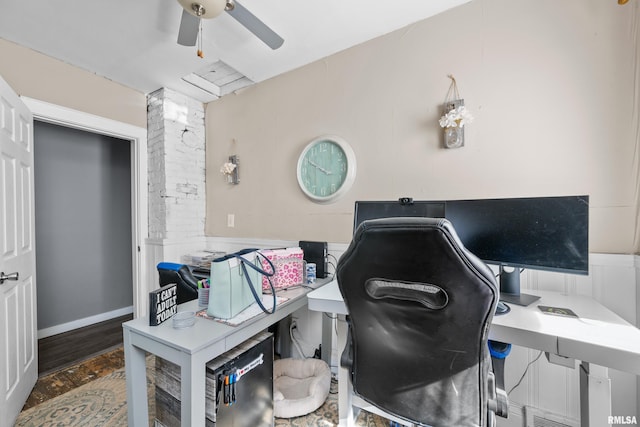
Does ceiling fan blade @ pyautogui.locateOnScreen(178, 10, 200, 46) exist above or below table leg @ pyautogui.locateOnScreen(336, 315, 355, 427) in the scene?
above

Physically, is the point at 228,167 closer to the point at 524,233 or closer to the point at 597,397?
the point at 524,233

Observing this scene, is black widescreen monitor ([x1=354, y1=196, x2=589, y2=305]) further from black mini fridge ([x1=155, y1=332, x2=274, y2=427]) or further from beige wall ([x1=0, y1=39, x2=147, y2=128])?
beige wall ([x1=0, y1=39, x2=147, y2=128])

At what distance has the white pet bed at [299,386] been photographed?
157cm

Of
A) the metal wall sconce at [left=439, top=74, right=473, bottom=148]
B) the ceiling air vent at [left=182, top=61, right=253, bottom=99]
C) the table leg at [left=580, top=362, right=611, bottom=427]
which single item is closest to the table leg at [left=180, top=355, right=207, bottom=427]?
the table leg at [left=580, top=362, right=611, bottom=427]

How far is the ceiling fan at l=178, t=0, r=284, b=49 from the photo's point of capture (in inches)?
53.0

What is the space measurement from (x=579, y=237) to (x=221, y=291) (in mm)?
1593

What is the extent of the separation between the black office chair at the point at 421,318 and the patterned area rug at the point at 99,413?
2.73 ft

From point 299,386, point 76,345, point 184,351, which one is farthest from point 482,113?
point 76,345

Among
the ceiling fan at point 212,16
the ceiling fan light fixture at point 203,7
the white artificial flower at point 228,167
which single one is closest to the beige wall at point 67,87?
the white artificial flower at point 228,167

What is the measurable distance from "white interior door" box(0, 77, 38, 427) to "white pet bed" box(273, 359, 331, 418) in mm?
1452

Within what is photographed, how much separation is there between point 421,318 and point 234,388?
948mm

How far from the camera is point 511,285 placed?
1332mm

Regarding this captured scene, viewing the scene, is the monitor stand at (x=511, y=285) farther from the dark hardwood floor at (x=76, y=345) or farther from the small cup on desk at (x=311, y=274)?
the dark hardwood floor at (x=76, y=345)

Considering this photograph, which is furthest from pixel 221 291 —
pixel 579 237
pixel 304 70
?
pixel 304 70
